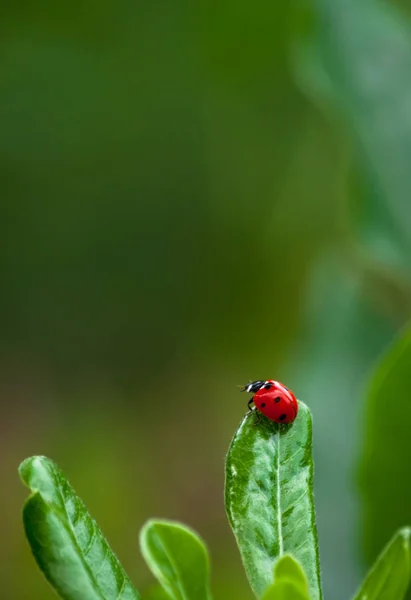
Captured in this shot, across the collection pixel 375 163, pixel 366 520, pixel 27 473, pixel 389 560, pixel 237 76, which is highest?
pixel 237 76

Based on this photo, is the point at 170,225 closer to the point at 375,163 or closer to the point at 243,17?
the point at 243,17

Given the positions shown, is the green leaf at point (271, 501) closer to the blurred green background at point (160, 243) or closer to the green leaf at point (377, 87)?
the green leaf at point (377, 87)

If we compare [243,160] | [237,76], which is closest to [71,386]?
[243,160]

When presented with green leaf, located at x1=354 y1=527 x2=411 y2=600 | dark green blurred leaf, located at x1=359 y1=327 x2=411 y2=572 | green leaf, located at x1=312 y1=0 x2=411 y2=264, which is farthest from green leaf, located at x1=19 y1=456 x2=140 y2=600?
green leaf, located at x1=312 y1=0 x2=411 y2=264

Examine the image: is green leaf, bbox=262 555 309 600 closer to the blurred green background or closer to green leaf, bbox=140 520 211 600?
green leaf, bbox=140 520 211 600

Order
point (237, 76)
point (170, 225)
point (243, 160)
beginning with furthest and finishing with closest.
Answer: point (170, 225), point (243, 160), point (237, 76)

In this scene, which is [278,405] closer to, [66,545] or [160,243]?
[66,545]
